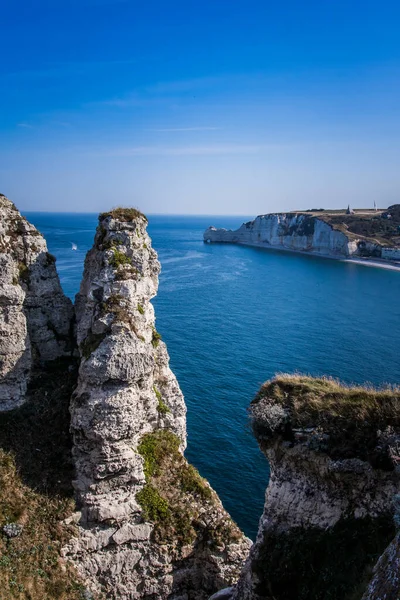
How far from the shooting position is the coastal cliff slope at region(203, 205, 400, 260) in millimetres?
140625

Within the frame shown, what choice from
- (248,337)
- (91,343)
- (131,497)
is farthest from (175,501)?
(248,337)

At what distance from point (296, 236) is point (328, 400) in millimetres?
156385

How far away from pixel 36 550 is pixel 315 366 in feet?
132

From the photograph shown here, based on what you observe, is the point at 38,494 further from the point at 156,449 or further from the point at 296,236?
the point at 296,236

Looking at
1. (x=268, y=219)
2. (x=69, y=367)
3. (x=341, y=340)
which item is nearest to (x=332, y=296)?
(x=341, y=340)

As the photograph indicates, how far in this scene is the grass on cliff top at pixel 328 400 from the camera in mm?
15305

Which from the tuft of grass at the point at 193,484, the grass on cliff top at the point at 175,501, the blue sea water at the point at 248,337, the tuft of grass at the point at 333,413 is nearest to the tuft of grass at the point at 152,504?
the grass on cliff top at the point at 175,501

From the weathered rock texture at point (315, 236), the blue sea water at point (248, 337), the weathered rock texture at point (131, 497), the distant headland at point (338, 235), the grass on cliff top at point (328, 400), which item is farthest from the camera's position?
the weathered rock texture at point (315, 236)

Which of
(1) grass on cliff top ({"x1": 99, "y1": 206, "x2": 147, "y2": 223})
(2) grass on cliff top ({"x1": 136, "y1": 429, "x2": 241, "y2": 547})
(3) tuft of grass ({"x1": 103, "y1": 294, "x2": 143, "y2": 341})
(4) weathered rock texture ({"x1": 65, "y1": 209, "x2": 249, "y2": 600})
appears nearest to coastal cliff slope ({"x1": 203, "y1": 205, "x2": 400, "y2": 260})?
(1) grass on cliff top ({"x1": 99, "y1": 206, "x2": 147, "y2": 223})

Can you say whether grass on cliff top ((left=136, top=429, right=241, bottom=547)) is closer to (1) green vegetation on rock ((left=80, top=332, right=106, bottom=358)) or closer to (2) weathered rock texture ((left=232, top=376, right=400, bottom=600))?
(2) weathered rock texture ((left=232, top=376, right=400, bottom=600))

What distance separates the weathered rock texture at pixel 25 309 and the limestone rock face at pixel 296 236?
131 m

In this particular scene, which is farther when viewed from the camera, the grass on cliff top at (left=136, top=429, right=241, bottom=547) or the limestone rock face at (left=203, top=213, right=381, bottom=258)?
the limestone rock face at (left=203, top=213, right=381, bottom=258)

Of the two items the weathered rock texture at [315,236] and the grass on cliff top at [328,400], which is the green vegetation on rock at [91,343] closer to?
the grass on cliff top at [328,400]

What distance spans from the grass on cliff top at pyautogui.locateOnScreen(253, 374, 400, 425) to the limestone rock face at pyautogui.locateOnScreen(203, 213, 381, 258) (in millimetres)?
132849
